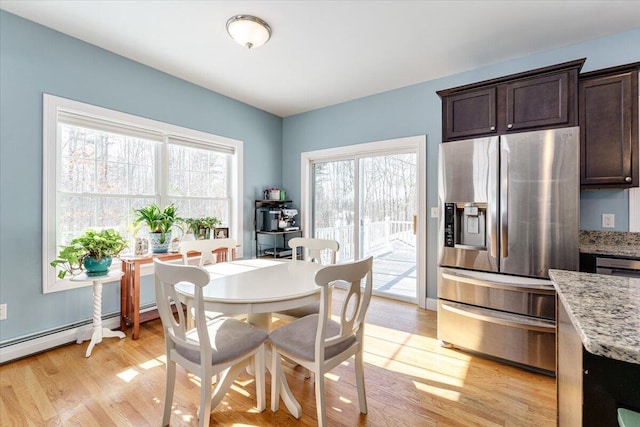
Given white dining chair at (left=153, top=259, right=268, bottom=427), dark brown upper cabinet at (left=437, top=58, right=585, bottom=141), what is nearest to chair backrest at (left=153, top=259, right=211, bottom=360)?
white dining chair at (left=153, top=259, right=268, bottom=427)

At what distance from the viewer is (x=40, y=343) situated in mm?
2430

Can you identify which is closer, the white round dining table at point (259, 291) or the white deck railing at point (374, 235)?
the white round dining table at point (259, 291)

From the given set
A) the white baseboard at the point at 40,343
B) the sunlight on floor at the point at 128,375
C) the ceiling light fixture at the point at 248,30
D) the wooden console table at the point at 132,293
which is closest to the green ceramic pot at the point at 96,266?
the wooden console table at the point at 132,293

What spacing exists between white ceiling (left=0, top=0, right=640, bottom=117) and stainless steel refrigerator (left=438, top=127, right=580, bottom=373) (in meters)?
0.97

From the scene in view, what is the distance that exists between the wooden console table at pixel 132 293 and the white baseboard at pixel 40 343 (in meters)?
0.29

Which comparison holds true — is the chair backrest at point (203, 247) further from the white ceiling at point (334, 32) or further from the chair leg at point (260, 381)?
the white ceiling at point (334, 32)

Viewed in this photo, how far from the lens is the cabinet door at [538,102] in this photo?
2.20 metres

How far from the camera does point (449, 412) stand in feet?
5.72

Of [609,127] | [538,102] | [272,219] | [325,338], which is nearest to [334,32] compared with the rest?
[538,102]

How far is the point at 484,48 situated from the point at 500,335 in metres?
2.58

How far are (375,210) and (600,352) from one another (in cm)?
345

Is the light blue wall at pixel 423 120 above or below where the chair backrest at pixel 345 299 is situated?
above

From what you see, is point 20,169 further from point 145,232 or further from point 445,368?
point 445,368

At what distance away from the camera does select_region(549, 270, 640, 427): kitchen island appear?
668 millimetres
